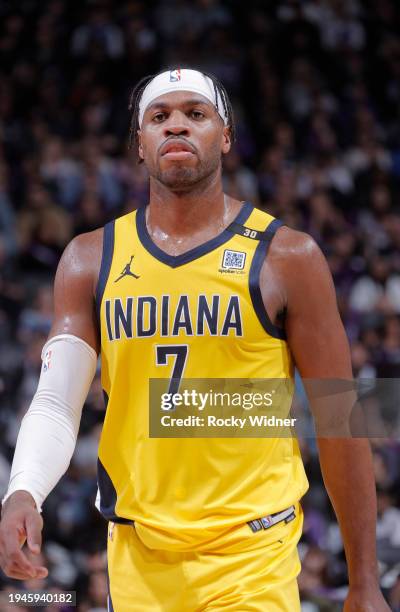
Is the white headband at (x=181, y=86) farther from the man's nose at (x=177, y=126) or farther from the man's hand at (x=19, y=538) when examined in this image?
the man's hand at (x=19, y=538)

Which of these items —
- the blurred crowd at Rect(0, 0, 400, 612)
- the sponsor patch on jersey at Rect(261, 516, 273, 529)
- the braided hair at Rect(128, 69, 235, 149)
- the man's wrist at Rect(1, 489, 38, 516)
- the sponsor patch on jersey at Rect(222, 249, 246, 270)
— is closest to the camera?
the man's wrist at Rect(1, 489, 38, 516)

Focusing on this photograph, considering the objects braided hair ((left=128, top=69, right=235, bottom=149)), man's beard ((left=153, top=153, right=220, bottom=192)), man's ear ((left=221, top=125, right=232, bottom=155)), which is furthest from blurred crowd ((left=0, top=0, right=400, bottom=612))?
man's beard ((left=153, top=153, right=220, bottom=192))

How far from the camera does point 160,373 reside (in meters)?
3.18

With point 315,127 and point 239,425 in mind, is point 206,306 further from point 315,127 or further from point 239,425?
point 315,127

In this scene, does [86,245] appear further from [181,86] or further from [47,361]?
[181,86]

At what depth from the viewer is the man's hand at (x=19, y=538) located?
8.82 feet

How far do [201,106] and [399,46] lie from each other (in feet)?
26.8

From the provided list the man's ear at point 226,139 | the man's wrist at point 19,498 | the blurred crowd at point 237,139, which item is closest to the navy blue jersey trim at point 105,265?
the man's ear at point 226,139

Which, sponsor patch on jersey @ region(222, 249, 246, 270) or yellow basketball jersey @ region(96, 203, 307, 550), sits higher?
sponsor patch on jersey @ region(222, 249, 246, 270)

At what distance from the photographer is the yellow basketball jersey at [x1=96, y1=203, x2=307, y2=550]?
123 inches

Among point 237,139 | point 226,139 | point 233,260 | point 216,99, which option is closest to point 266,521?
point 233,260

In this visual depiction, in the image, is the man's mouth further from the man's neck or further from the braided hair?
the braided hair

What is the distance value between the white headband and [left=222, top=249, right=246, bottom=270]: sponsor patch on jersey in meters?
0.54

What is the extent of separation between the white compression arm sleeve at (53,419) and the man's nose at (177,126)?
2.33 ft
